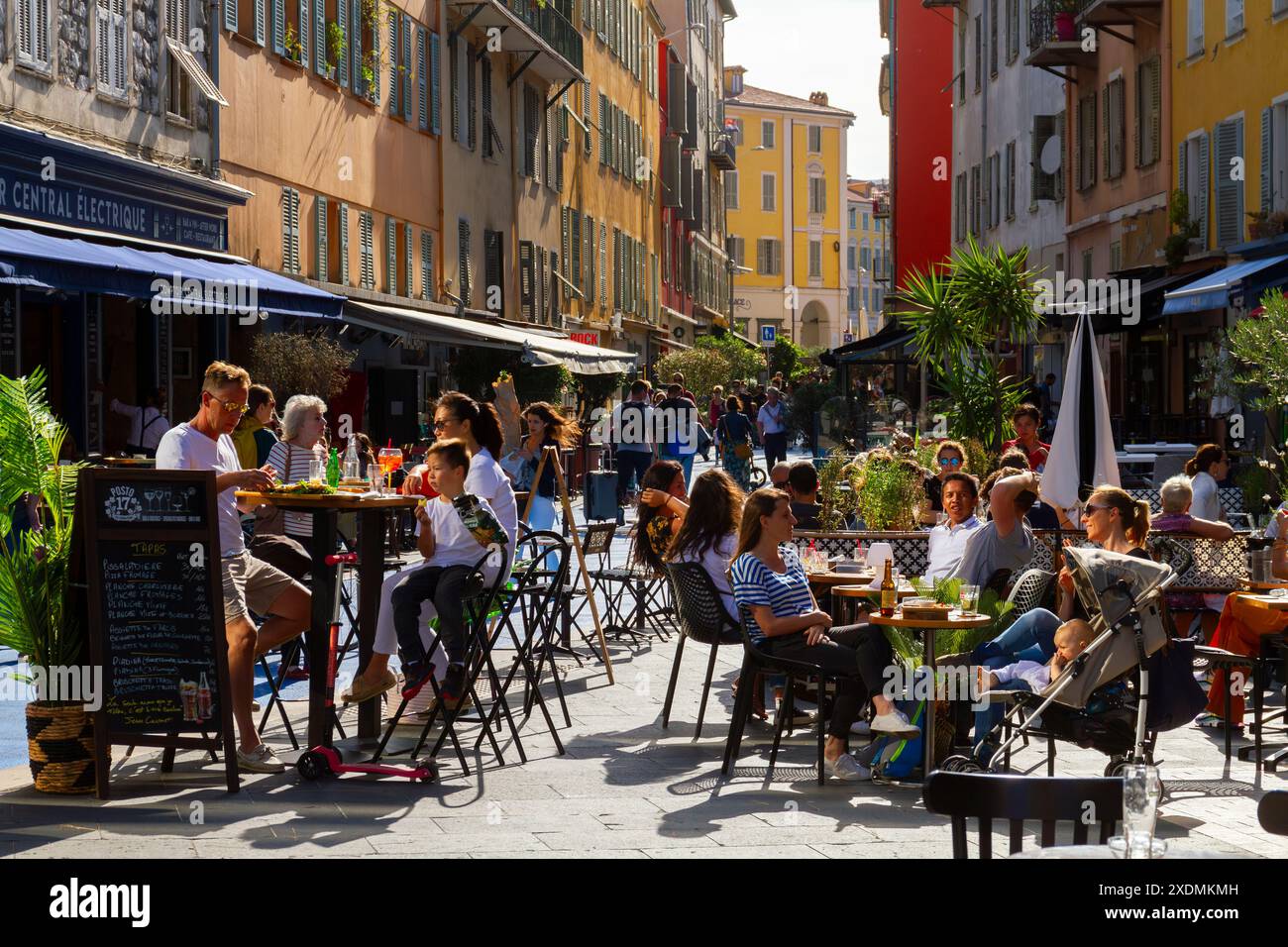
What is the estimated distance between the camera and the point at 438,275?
1209 inches

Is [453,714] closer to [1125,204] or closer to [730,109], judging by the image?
[1125,204]

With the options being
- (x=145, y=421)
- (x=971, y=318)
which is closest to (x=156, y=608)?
(x=971, y=318)

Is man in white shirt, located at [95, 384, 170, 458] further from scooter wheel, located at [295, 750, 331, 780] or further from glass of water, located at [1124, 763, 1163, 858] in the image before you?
glass of water, located at [1124, 763, 1163, 858]

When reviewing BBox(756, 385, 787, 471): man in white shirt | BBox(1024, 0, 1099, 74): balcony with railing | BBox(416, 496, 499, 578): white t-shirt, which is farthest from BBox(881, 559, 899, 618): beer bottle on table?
BBox(1024, 0, 1099, 74): balcony with railing

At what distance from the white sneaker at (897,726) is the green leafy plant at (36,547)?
3.37m

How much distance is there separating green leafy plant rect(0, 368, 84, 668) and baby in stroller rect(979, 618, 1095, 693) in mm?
3834

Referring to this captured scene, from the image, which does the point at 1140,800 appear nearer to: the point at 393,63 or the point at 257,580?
the point at 257,580

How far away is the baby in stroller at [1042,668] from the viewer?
813 cm

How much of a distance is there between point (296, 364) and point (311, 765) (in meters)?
12.9

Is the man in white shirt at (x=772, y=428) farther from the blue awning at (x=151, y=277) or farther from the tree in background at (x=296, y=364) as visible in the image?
the blue awning at (x=151, y=277)

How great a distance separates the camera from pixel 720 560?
10.2 meters

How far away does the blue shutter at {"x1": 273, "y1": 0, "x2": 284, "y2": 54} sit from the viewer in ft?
76.2
